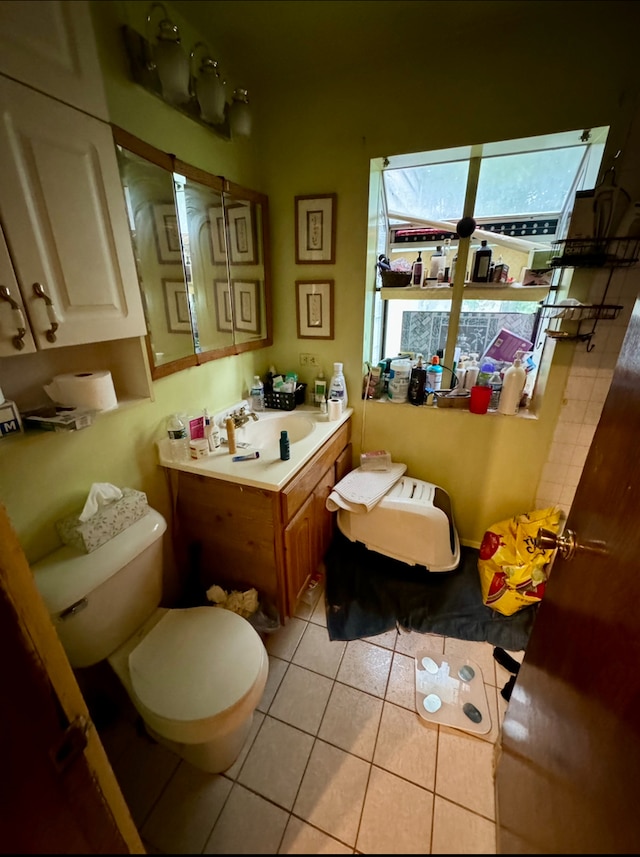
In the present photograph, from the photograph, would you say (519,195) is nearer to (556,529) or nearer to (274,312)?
(274,312)

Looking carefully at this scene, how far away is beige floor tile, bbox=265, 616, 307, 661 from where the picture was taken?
135cm

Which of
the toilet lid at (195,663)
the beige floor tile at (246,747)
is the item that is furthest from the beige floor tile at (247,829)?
the toilet lid at (195,663)

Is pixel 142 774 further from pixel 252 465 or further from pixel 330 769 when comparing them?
pixel 252 465

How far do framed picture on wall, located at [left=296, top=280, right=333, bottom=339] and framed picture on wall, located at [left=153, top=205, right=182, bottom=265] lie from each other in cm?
68

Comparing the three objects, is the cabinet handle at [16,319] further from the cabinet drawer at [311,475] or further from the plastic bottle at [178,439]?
the cabinet drawer at [311,475]

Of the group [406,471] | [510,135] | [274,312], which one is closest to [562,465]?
[406,471]

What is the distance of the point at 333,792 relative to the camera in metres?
0.67

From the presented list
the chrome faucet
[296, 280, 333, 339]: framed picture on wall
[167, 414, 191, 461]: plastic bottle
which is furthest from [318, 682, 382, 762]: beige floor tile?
[296, 280, 333, 339]: framed picture on wall

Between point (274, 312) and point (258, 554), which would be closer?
point (258, 554)

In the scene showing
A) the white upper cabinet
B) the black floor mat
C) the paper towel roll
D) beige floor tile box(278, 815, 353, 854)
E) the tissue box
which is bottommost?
the black floor mat

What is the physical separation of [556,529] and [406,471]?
754 millimetres

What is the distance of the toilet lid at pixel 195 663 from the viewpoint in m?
0.84

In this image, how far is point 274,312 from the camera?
1.81 meters

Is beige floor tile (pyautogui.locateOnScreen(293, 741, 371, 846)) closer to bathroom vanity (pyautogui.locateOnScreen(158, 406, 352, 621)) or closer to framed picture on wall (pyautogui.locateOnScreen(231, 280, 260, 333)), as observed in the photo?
bathroom vanity (pyautogui.locateOnScreen(158, 406, 352, 621))
